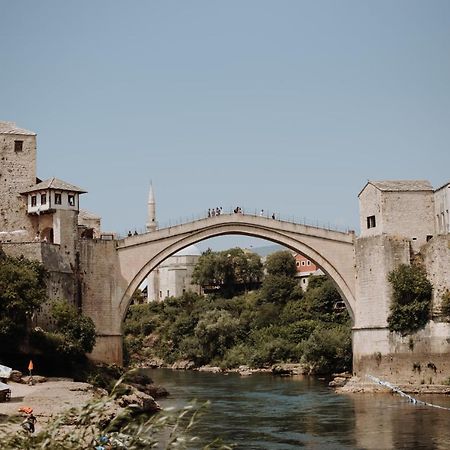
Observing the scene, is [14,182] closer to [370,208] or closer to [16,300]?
[16,300]

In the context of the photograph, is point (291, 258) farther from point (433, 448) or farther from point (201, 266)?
point (433, 448)

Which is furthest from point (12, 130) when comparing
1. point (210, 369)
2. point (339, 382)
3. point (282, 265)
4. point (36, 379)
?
point (282, 265)

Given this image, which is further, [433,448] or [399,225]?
[399,225]

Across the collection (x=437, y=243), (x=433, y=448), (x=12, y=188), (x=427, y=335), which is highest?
(x=12, y=188)

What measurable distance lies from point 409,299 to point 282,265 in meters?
35.6

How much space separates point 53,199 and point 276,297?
109ft

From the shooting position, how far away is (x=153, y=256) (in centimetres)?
3709

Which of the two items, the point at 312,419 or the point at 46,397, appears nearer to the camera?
the point at 46,397

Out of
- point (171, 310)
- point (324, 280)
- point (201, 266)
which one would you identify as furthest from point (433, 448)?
point (201, 266)

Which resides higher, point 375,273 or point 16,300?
point 375,273

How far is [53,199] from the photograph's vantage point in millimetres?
34938

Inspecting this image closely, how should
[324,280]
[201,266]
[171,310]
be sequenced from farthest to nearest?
[201,266] → [171,310] → [324,280]

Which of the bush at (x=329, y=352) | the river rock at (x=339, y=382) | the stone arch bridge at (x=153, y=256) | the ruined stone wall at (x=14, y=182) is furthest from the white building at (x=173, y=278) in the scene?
the ruined stone wall at (x=14, y=182)

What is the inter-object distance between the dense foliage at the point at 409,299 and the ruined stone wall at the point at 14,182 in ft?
46.9
